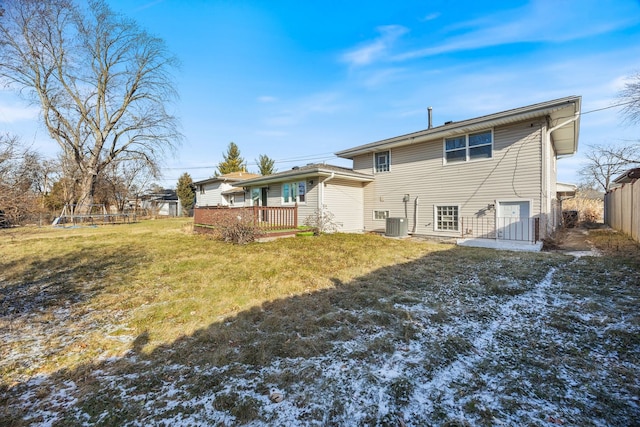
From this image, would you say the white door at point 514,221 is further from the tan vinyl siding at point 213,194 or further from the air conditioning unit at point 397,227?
the tan vinyl siding at point 213,194

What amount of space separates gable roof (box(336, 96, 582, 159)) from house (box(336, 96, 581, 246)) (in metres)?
0.02

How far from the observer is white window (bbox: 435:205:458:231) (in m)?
10.7

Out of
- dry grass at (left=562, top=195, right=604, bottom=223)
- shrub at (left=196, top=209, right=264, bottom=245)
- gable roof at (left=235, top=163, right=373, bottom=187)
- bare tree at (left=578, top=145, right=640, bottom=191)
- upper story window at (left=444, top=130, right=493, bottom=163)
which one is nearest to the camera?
shrub at (left=196, top=209, right=264, bottom=245)

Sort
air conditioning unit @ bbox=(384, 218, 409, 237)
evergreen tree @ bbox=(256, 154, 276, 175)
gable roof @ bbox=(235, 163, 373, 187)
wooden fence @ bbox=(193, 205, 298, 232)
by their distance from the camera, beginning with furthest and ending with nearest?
evergreen tree @ bbox=(256, 154, 276, 175) < gable roof @ bbox=(235, 163, 373, 187) < air conditioning unit @ bbox=(384, 218, 409, 237) < wooden fence @ bbox=(193, 205, 298, 232)

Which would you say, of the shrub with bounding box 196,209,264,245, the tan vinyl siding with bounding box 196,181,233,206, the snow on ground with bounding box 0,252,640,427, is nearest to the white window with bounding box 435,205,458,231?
the shrub with bounding box 196,209,264,245

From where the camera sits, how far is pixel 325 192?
12.2m

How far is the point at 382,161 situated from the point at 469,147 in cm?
393

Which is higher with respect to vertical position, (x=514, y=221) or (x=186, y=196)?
(x=186, y=196)

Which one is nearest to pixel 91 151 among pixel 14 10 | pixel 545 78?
pixel 14 10

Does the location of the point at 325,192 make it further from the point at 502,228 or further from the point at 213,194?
the point at 213,194

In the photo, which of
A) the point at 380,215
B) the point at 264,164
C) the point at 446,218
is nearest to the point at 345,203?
the point at 380,215

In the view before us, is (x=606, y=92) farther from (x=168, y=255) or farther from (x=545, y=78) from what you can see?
(x=168, y=255)

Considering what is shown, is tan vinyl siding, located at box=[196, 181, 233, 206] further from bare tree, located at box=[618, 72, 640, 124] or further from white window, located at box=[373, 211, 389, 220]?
bare tree, located at box=[618, 72, 640, 124]

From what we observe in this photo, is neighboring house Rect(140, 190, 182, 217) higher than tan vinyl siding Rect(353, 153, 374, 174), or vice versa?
tan vinyl siding Rect(353, 153, 374, 174)
